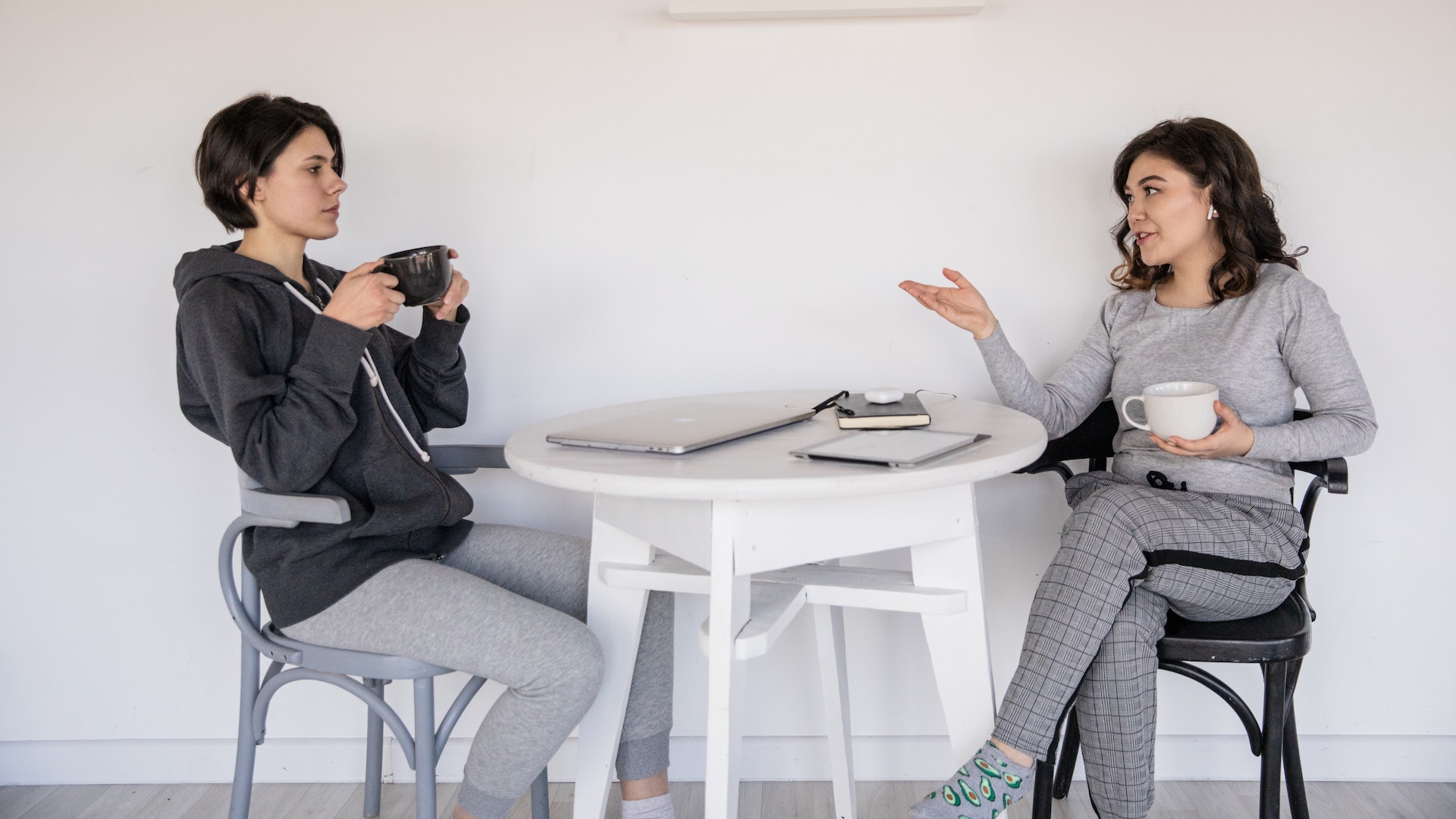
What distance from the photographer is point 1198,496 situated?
A: 5.10ft

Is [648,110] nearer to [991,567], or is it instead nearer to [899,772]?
[991,567]

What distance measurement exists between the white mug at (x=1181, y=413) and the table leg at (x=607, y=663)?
74 centimetres

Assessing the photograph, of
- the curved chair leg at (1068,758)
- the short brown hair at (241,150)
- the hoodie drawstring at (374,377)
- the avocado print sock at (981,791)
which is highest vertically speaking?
the short brown hair at (241,150)

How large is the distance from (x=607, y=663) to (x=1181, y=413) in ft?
2.90

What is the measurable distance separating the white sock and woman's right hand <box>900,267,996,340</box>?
2.94 feet

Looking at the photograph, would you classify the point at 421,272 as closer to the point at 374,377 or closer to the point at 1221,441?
the point at 374,377

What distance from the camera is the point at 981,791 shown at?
4.32ft

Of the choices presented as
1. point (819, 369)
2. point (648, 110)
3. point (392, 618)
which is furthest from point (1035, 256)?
point (392, 618)

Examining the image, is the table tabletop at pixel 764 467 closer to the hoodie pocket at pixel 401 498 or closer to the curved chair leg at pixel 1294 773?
the hoodie pocket at pixel 401 498

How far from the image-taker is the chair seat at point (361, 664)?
141 centimetres

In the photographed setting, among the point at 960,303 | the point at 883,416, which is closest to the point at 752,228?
the point at 960,303

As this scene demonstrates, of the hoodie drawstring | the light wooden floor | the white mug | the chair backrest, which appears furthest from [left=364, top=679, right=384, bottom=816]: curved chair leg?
the white mug

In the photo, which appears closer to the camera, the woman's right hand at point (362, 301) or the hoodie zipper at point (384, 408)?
the woman's right hand at point (362, 301)

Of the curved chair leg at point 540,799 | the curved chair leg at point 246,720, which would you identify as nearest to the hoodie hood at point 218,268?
the curved chair leg at point 246,720
